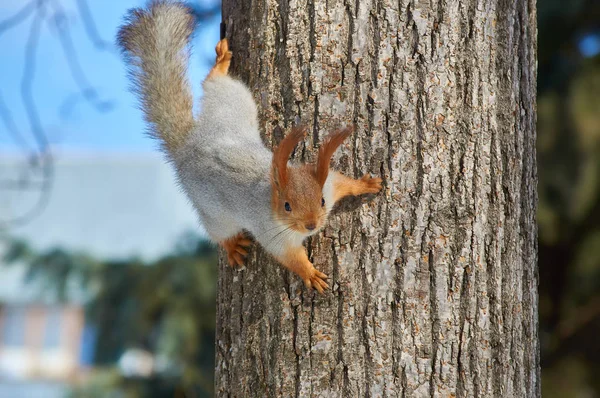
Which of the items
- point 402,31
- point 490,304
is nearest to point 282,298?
point 490,304

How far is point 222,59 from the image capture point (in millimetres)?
1672

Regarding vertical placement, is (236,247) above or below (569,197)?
below

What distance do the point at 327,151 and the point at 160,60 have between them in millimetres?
716

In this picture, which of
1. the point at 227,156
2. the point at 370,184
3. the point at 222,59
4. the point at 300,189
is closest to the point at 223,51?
the point at 222,59

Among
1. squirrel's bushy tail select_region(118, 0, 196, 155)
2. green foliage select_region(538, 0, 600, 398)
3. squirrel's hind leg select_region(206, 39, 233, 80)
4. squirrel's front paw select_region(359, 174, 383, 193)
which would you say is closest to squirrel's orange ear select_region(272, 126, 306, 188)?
squirrel's front paw select_region(359, 174, 383, 193)

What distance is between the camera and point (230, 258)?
162 centimetres

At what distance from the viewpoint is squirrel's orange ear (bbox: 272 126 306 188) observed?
1330 millimetres

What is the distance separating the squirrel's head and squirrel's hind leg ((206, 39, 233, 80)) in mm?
317

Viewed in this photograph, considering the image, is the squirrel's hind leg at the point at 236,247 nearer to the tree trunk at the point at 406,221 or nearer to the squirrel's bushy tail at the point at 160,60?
the tree trunk at the point at 406,221

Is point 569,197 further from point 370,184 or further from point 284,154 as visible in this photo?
point 284,154

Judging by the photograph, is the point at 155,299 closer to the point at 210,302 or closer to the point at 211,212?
the point at 210,302

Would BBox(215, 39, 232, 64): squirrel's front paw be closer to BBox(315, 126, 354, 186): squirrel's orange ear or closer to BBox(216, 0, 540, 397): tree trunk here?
BBox(216, 0, 540, 397): tree trunk

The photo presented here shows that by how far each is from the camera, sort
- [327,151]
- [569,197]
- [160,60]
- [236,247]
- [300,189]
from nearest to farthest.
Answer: [327,151]
[300,189]
[236,247]
[160,60]
[569,197]

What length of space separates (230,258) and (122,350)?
2.39 metres
